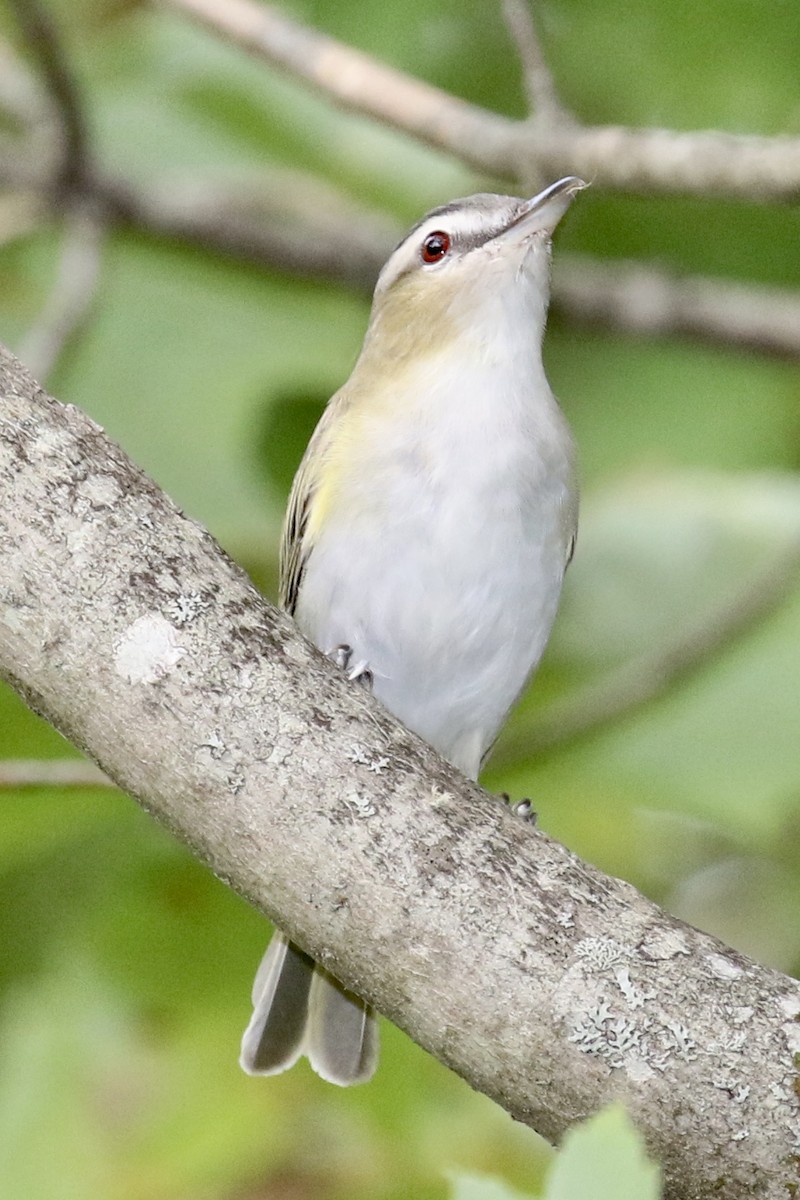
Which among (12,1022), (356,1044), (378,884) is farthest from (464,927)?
(12,1022)

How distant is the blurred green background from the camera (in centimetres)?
470

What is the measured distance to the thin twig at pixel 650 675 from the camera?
495cm

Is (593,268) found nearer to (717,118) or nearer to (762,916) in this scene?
(717,118)

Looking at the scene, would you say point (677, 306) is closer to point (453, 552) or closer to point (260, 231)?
point (260, 231)

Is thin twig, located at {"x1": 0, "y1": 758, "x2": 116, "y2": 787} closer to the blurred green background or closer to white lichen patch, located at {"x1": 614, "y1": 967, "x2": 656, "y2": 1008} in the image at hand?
the blurred green background

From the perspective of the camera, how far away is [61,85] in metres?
5.09

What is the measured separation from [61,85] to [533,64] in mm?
1605

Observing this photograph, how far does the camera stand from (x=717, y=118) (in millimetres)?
5629

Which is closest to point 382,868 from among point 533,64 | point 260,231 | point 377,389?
point 377,389

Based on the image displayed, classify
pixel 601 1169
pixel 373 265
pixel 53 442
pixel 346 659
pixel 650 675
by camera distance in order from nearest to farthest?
pixel 601 1169 → pixel 53 442 → pixel 346 659 → pixel 650 675 → pixel 373 265

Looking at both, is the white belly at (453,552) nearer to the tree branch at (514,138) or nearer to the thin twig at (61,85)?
the tree branch at (514,138)

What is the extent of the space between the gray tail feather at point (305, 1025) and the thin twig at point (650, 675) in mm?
1172

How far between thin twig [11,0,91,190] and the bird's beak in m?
1.72

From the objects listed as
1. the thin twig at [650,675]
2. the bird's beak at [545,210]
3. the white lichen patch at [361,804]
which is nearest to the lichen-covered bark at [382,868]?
the white lichen patch at [361,804]
